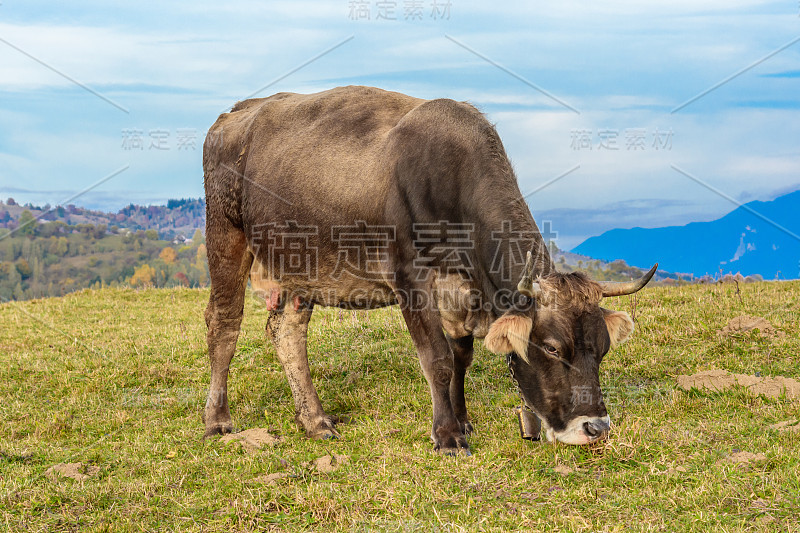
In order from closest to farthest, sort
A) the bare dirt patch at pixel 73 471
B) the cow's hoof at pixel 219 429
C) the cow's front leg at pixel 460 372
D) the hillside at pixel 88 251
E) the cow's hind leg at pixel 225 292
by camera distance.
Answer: the bare dirt patch at pixel 73 471 < the cow's front leg at pixel 460 372 < the cow's hoof at pixel 219 429 < the cow's hind leg at pixel 225 292 < the hillside at pixel 88 251

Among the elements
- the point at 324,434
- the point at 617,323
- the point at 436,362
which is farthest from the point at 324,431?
the point at 617,323

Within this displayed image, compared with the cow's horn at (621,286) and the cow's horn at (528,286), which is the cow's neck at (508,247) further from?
the cow's horn at (621,286)

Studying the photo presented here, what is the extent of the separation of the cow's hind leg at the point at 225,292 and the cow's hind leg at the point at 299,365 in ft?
1.48

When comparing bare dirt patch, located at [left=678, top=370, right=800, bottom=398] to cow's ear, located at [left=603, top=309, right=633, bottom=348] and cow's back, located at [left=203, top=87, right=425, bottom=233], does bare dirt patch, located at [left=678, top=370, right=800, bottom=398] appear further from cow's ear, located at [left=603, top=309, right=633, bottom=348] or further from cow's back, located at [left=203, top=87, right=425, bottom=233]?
cow's back, located at [left=203, top=87, right=425, bottom=233]

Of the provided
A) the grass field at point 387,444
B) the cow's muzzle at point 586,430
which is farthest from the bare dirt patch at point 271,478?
the cow's muzzle at point 586,430

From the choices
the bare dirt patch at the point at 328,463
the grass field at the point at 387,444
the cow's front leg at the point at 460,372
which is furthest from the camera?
the cow's front leg at the point at 460,372

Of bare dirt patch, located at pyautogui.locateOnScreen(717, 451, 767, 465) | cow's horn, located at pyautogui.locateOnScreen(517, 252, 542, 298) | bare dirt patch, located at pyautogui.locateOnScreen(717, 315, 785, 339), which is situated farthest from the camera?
bare dirt patch, located at pyautogui.locateOnScreen(717, 315, 785, 339)

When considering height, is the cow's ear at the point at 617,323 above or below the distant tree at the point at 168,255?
above

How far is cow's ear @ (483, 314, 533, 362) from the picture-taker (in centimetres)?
556

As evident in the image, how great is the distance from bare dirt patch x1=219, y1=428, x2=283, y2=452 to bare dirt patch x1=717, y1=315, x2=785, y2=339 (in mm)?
5440

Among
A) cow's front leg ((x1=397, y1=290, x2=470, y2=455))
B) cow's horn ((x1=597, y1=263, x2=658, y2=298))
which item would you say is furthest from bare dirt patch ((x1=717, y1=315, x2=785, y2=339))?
cow's front leg ((x1=397, y1=290, x2=470, y2=455))

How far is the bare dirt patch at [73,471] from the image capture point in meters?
6.11

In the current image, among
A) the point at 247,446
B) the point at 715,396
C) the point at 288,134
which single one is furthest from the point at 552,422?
the point at 288,134

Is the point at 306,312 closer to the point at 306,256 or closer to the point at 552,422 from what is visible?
the point at 306,256
